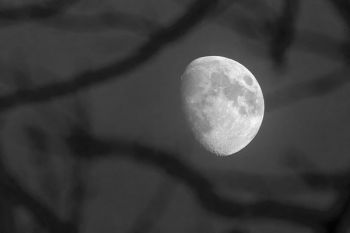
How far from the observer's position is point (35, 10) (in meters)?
3.91

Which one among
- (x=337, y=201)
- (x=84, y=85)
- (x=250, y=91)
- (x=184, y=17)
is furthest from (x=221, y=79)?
(x=337, y=201)

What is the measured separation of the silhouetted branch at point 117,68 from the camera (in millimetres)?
3760

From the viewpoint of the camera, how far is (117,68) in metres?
3.90

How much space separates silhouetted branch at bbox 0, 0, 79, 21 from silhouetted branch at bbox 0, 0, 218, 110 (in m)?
0.55

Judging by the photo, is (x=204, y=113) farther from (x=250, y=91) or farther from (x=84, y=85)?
(x=84, y=85)

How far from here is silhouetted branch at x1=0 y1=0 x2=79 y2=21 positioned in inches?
152

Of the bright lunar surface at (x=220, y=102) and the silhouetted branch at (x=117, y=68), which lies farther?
the silhouetted branch at (x=117, y=68)

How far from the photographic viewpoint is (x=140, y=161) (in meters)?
3.78

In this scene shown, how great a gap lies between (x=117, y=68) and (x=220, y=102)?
943 mm

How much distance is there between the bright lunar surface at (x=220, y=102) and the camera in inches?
135

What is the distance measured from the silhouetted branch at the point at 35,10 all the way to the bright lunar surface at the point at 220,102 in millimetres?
1137

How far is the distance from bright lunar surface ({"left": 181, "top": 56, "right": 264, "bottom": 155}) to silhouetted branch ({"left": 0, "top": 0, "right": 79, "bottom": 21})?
1137mm

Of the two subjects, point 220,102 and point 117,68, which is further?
point 117,68

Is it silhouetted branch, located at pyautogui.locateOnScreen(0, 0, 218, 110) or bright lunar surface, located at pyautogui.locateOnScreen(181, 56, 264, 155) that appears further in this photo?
silhouetted branch, located at pyautogui.locateOnScreen(0, 0, 218, 110)
